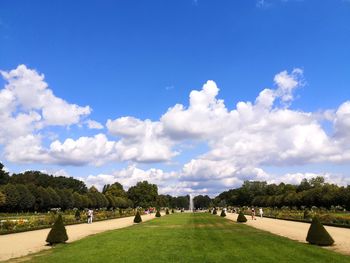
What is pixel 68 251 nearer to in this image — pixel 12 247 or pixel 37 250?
pixel 37 250

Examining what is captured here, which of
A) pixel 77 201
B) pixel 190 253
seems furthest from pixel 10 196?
pixel 190 253

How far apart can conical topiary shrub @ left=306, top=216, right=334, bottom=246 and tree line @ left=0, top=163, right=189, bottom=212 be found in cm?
5904

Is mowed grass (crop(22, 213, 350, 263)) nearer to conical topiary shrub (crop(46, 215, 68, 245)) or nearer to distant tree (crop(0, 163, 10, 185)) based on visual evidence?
conical topiary shrub (crop(46, 215, 68, 245))

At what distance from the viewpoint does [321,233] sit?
1888 centimetres

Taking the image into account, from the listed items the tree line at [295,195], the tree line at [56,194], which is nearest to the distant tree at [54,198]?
the tree line at [56,194]

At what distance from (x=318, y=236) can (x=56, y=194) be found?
239ft

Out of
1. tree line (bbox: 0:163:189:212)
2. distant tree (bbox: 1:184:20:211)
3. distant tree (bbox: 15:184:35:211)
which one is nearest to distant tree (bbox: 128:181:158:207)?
tree line (bbox: 0:163:189:212)

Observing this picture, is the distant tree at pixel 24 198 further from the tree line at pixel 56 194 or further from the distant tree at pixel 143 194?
the distant tree at pixel 143 194

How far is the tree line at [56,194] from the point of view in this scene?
7388 cm

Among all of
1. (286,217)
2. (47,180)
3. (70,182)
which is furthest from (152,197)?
(286,217)

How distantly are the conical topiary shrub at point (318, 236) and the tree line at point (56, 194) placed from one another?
5904 centimetres

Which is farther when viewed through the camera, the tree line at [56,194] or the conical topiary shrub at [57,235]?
the tree line at [56,194]

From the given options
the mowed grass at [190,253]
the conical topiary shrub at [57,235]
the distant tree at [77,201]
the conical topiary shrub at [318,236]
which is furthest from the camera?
the distant tree at [77,201]

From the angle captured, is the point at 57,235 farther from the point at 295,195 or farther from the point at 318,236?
the point at 295,195
